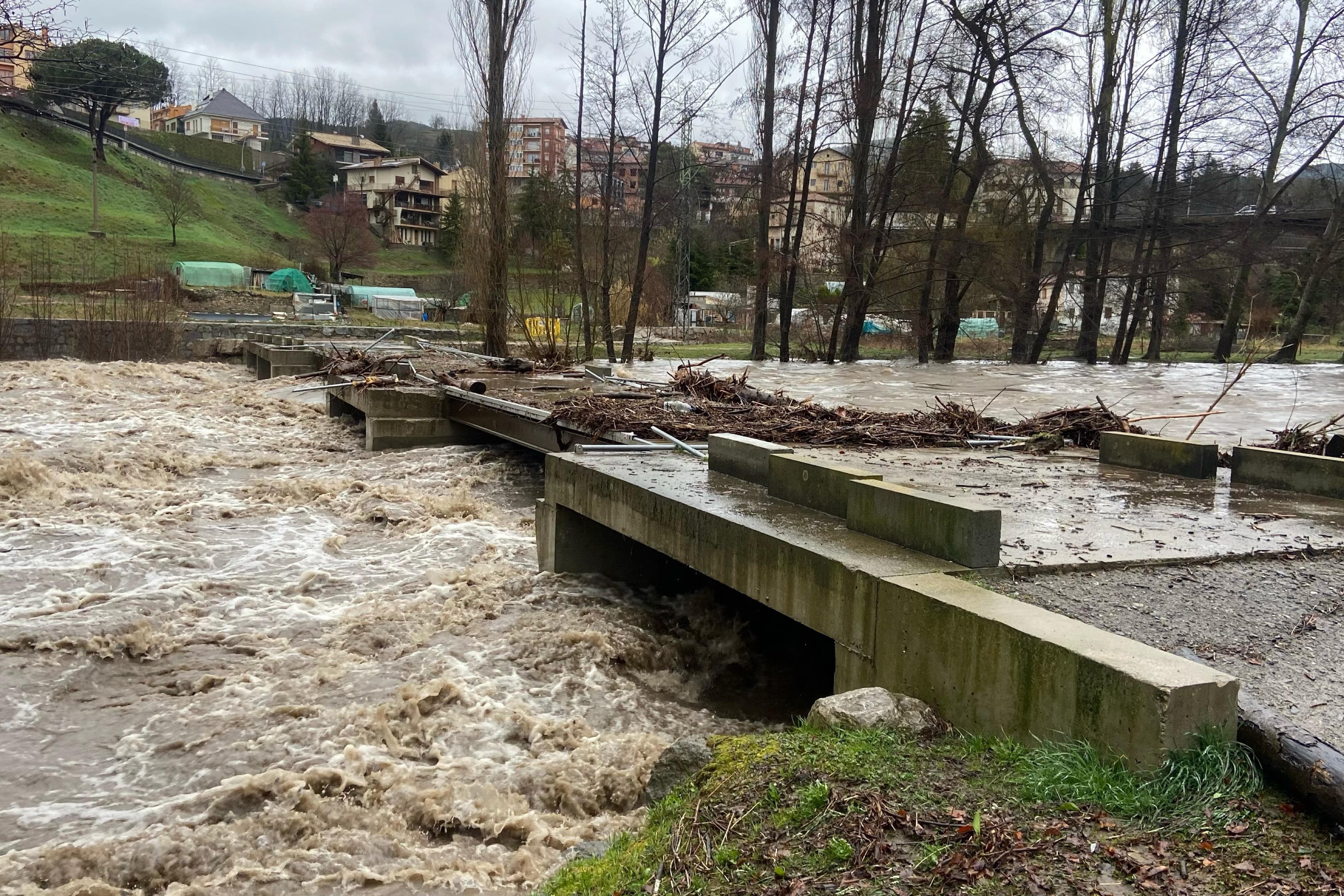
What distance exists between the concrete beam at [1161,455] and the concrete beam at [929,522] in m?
3.71

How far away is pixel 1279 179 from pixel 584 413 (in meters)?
31.6

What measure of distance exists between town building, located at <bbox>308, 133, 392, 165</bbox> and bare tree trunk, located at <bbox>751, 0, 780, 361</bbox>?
79.7 m

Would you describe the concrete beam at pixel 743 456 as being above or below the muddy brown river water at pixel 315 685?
above

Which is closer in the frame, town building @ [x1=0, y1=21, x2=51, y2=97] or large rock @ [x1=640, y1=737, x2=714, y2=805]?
large rock @ [x1=640, y1=737, x2=714, y2=805]

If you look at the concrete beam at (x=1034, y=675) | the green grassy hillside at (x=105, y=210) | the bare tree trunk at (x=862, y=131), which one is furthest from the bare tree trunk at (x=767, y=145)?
the green grassy hillside at (x=105, y=210)

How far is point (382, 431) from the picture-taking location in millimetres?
14867

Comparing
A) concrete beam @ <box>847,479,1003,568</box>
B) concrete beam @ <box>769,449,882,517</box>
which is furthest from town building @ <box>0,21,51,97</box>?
concrete beam @ <box>847,479,1003,568</box>

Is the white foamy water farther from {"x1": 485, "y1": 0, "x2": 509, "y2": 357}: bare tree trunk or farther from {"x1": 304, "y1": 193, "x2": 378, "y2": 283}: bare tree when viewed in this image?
{"x1": 304, "y1": 193, "x2": 378, "y2": 283}: bare tree

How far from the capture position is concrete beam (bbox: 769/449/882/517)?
5438 millimetres

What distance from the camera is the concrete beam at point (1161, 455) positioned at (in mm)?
7492

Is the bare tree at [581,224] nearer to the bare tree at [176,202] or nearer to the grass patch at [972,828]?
the grass patch at [972,828]

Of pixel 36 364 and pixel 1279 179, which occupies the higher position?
pixel 1279 179

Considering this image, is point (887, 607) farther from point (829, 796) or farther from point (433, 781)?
point (433, 781)

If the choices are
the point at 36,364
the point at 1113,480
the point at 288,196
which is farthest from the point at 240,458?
the point at 288,196
